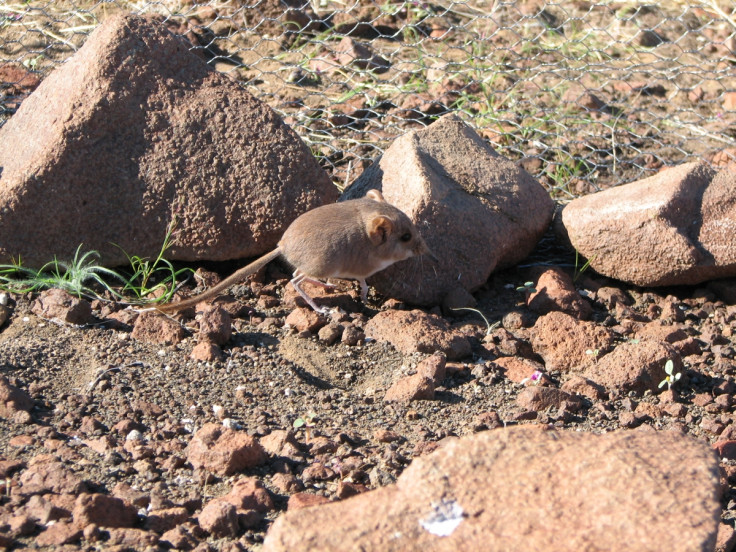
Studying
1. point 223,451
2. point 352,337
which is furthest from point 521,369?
point 223,451

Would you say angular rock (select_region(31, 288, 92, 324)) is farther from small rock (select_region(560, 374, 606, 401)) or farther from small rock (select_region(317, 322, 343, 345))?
small rock (select_region(560, 374, 606, 401))

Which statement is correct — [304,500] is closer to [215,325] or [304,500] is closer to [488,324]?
[215,325]

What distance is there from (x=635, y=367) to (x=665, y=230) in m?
1.11

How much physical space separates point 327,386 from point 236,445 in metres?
0.87

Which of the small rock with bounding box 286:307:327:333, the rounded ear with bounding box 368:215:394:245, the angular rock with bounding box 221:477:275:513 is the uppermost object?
the rounded ear with bounding box 368:215:394:245

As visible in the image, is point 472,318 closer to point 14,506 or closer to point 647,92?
point 14,506

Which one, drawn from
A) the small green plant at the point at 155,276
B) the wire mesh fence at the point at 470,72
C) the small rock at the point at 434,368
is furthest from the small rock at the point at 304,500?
the wire mesh fence at the point at 470,72

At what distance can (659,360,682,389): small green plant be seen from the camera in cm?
396

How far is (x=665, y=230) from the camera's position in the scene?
4.78 m

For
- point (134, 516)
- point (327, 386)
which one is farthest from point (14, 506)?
point (327, 386)

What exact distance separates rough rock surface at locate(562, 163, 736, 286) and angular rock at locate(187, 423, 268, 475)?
2.54 m

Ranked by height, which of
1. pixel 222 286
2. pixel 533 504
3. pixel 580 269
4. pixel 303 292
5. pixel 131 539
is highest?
pixel 533 504

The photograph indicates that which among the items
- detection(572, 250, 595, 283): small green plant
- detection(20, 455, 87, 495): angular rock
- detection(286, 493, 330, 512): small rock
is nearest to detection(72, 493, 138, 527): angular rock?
detection(20, 455, 87, 495): angular rock

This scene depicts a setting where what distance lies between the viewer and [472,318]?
465cm
